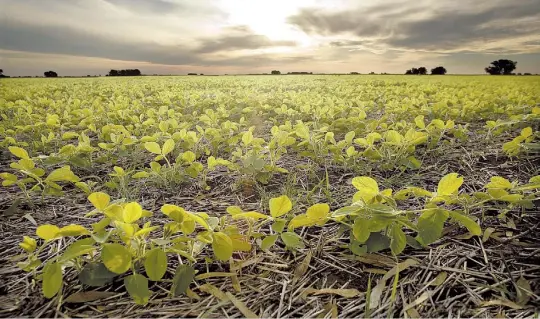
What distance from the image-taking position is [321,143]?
2605 mm

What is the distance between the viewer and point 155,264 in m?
1.13

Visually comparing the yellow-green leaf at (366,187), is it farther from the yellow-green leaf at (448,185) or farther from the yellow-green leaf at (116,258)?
the yellow-green leaf at (116,258)

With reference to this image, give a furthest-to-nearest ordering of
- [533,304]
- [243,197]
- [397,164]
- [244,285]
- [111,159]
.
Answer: [111,159]
[397,164]
[243,197]
[244,285]
[533,304]

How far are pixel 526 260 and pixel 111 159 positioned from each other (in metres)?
2.54

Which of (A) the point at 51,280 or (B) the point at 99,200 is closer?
(A) the point at 51,280

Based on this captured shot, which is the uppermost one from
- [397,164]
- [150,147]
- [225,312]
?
[150,147]

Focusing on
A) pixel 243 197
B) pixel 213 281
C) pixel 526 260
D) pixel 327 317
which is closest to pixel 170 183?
pixel 243 197

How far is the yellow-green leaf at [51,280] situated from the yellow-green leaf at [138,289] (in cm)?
19

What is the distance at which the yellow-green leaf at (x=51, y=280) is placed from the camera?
1.06 meters

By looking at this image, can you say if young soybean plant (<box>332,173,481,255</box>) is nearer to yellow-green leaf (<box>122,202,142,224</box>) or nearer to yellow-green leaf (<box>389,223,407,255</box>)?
yellow-green leaf (<box>389,223,407,255</box>)

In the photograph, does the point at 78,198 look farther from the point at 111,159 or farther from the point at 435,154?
the point at 435,154

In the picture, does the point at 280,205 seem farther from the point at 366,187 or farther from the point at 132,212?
the point at 132,212

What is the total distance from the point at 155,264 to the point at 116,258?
0.12 metres

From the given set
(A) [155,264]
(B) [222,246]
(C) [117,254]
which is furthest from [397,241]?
(C) [117,254]
